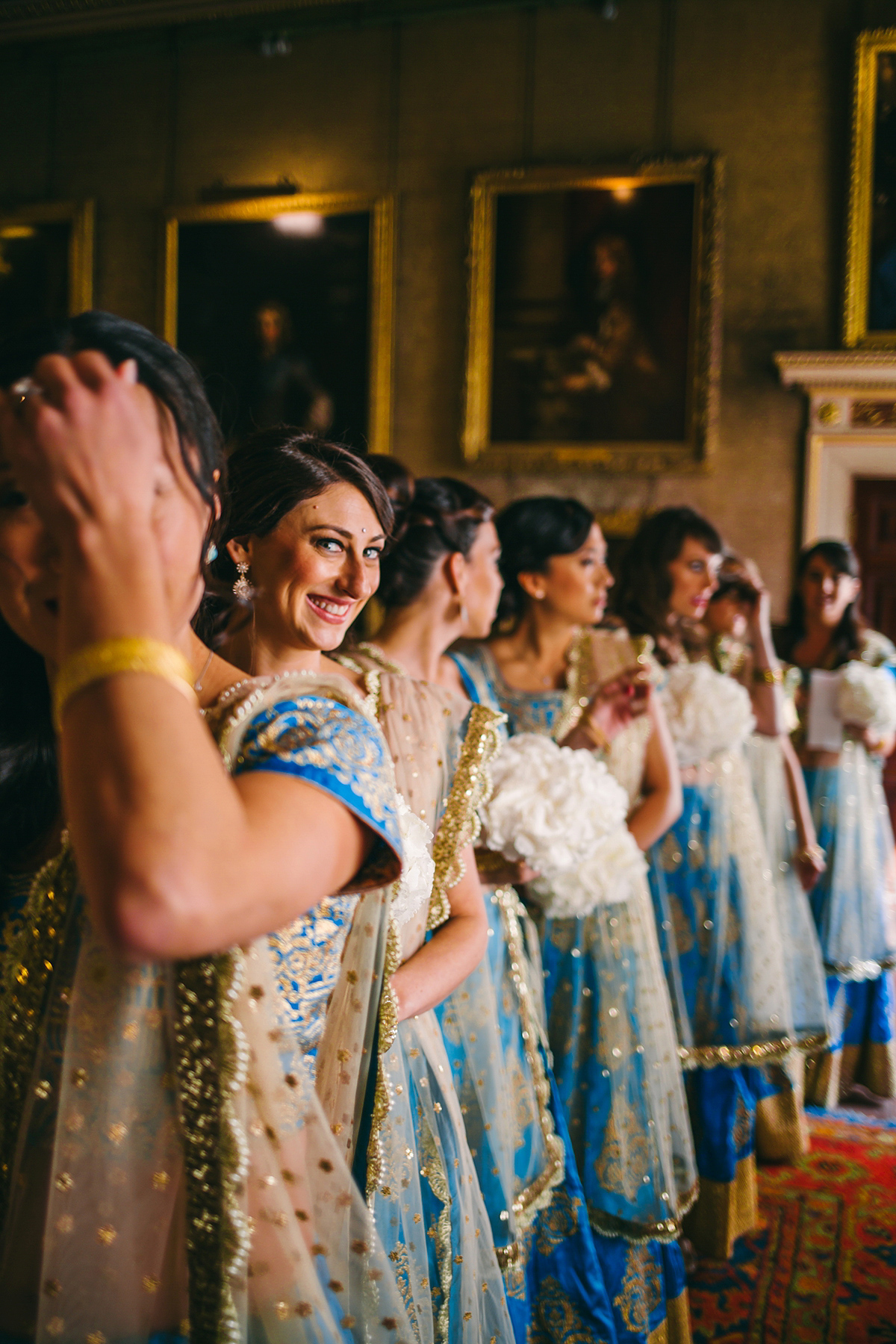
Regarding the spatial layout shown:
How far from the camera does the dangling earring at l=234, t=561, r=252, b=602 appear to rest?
1.71m

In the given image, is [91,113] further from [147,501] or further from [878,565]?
[147,501]

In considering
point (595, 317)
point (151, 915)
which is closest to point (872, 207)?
point (595, 317)

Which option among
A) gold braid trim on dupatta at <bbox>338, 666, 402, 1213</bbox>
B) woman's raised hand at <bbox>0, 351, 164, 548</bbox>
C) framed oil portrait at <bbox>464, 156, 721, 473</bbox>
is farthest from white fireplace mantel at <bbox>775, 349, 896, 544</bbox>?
woman's raised hand at <bbox>0, 351, 164, 548</bbox>

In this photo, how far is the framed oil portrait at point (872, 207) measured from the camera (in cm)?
579

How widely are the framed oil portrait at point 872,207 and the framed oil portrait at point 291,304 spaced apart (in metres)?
2.84

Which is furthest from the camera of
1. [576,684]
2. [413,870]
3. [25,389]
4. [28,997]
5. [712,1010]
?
[712,1010]

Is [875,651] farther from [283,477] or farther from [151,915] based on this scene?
[151,915]

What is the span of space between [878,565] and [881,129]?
249cm

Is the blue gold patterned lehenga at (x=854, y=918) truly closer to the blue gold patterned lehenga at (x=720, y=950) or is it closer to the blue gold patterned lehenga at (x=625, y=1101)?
the blue gold patterned lehenga at (x=720, y=950)

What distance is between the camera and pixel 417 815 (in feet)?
5.24

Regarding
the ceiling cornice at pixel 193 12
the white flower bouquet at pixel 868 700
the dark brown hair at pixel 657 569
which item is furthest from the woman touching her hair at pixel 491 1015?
the ceiling cornice at pixel 193 12

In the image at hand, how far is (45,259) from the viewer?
746 centimetres

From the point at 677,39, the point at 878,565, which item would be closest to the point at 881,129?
the point at 677,39

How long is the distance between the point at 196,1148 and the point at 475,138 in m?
6.90
